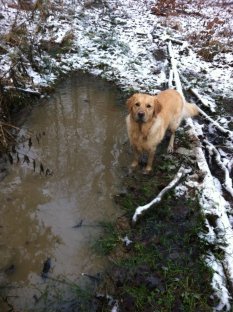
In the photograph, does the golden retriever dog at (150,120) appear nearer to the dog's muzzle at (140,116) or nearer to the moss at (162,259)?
the dog's muzzle at (140,116)

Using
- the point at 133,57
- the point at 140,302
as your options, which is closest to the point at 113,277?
the point at 140,302

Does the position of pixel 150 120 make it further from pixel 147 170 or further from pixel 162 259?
pixel 162 259

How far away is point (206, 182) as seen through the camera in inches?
191

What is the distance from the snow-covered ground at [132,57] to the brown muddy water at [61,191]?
46.1 inches

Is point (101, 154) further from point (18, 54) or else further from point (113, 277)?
point (18, 54)

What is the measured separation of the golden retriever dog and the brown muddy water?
56 centimetres

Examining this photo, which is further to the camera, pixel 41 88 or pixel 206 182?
pixel 41 88

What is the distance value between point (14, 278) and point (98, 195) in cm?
171

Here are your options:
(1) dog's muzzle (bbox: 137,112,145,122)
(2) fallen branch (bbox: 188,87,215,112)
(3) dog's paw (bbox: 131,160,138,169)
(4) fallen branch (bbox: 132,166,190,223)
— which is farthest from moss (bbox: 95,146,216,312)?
(2) fallen branch (bbox: 188,87,215,112)

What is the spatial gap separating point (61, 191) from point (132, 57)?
19.7 feet

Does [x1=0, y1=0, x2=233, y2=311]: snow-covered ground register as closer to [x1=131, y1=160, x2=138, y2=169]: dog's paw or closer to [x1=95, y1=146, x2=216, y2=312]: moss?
[x1=95, y1=146, x2=216, y2=312]: moss

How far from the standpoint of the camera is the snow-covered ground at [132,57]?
5574 mm

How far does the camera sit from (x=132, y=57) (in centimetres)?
952

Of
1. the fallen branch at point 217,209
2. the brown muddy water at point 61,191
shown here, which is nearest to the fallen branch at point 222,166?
the fallen branch at point 217,209
